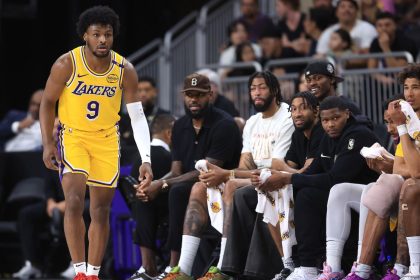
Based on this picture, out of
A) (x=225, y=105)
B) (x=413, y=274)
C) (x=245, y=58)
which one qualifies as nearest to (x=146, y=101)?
(x=225, y=105)

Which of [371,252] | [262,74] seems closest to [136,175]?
[262,74]

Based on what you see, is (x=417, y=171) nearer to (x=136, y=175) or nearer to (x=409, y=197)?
(x=409, y=197)

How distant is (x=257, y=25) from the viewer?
13305 mm

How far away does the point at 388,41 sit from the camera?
11.1 meters

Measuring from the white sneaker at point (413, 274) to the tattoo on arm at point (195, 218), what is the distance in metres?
2.09

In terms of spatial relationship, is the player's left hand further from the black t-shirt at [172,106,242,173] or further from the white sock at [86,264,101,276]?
the black t-shirt at [172,106,242,173]

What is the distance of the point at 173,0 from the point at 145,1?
2.07 feet

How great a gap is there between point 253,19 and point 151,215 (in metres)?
5.11

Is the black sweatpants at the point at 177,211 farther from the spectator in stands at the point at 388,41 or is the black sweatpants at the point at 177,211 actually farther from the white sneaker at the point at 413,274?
the spectator in stands at the point at 388,41

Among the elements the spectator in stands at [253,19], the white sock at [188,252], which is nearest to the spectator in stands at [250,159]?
the white sock at [188,252]

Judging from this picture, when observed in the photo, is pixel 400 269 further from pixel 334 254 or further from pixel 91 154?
pixel 91 154

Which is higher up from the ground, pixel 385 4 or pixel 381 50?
pixel 385 4

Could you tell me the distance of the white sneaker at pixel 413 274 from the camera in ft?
22.9

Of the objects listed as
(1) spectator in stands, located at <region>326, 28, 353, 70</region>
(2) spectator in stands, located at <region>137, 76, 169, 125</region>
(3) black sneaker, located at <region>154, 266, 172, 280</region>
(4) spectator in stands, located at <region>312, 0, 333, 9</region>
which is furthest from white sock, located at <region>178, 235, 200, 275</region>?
(4) spectator in stands, located at <region>312, 0, 333, 9</region>
